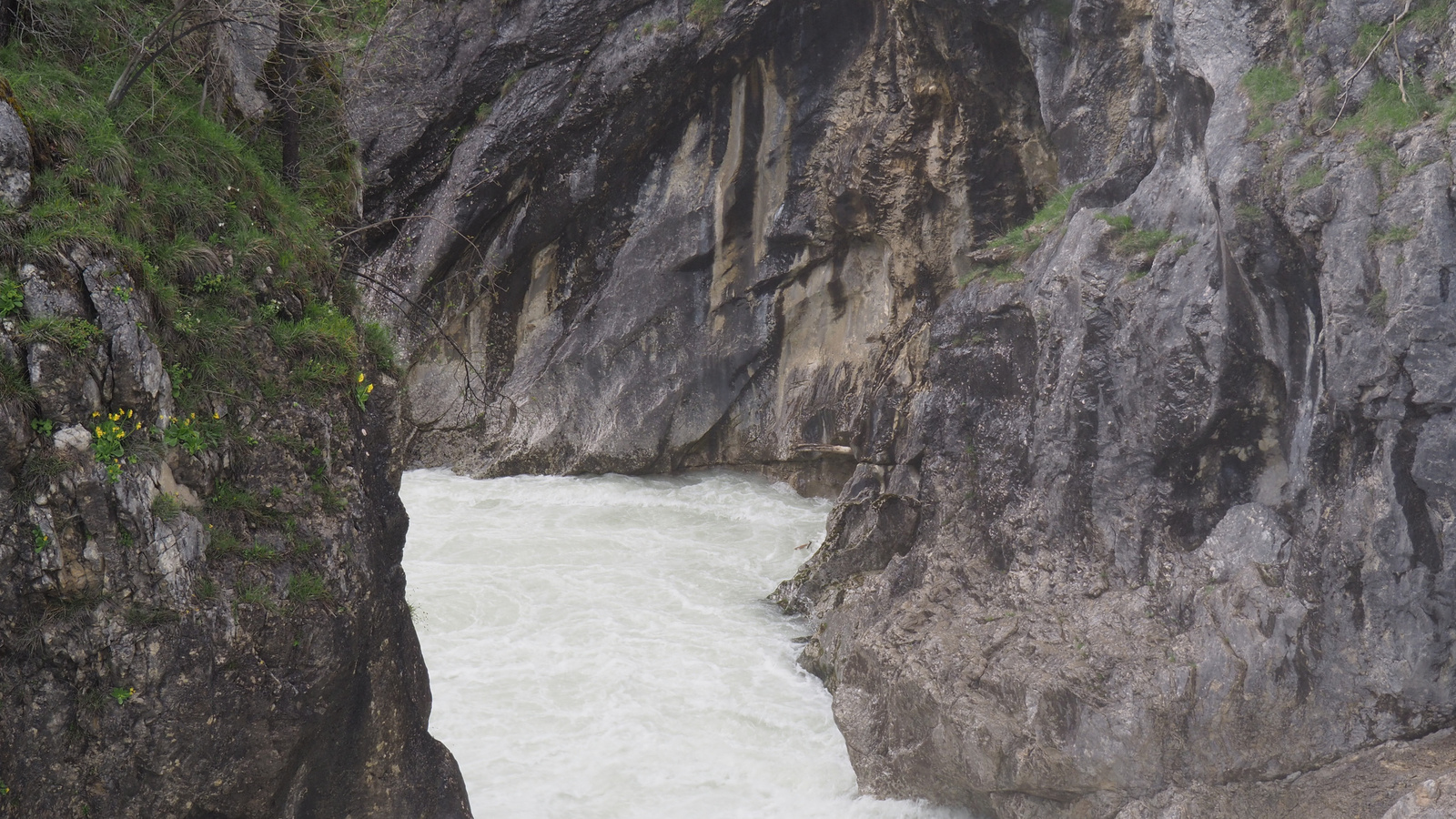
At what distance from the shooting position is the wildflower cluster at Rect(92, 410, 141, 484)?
4.36m

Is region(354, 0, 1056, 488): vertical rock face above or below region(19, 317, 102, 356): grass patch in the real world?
above

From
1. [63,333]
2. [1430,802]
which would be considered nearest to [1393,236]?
[1430,802]

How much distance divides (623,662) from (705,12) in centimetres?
976

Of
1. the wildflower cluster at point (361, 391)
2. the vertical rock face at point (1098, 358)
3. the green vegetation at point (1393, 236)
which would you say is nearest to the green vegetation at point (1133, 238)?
the vertical rock face at point (1098, 358)

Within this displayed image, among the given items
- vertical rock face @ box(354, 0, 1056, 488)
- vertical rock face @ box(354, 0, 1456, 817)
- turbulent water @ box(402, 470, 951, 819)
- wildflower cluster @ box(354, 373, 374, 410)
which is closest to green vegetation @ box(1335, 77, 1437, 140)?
vertical rock face @ box(354, 0, 1456, 817)

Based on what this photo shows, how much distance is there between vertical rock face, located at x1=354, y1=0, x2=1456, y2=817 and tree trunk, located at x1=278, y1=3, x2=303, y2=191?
118 cm

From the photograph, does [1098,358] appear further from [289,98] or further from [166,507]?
[166,507]

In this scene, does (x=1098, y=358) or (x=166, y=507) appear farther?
(x=1098, y=358)

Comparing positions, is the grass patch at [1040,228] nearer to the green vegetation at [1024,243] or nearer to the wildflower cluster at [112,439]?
the green vegetation at [1024,243]

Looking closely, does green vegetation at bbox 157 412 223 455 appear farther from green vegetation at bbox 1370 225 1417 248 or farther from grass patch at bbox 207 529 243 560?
green vegetation at bbox 1370 225 1417 248

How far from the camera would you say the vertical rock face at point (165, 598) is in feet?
13.7

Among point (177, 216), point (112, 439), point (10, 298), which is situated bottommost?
point (112, 439)

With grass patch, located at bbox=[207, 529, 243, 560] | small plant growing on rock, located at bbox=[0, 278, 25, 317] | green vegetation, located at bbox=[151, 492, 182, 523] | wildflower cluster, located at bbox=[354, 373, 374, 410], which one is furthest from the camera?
wildflower cluster, located at bbox=[354, 373, 374, 410]

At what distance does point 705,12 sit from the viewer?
14.5m
